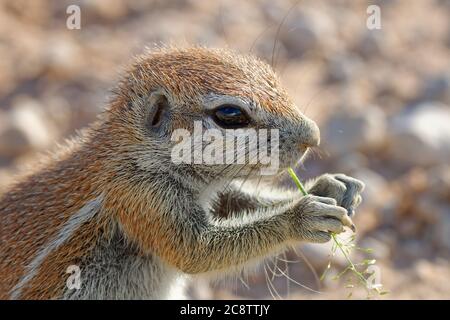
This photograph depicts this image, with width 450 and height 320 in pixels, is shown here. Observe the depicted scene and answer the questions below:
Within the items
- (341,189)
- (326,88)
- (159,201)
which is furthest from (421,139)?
(159,201)

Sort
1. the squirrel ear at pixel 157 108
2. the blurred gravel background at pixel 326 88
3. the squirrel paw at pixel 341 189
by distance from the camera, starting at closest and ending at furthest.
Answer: the squirrel ear at pixel 157 108, the squirrel paw at pixel 341 189, the blurred gravel background at pixel 326 88

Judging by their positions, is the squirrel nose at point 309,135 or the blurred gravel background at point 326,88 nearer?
the squirrel nose at point 309,135

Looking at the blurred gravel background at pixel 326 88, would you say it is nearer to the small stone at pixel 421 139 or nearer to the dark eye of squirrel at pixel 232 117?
the small stone at pixel 421 139

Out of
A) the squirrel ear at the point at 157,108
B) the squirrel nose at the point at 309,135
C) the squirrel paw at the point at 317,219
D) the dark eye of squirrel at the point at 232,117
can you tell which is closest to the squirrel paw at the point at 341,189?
the squirrel paw at the point at 317,219

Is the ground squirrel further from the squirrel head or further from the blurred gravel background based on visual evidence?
the blurred gravel background

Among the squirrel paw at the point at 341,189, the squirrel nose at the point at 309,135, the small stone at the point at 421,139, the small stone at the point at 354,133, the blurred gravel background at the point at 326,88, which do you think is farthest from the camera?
the small stone at the point at 354,133

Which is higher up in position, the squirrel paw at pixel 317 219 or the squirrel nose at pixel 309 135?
the squirrel nose at pixel 309 135
